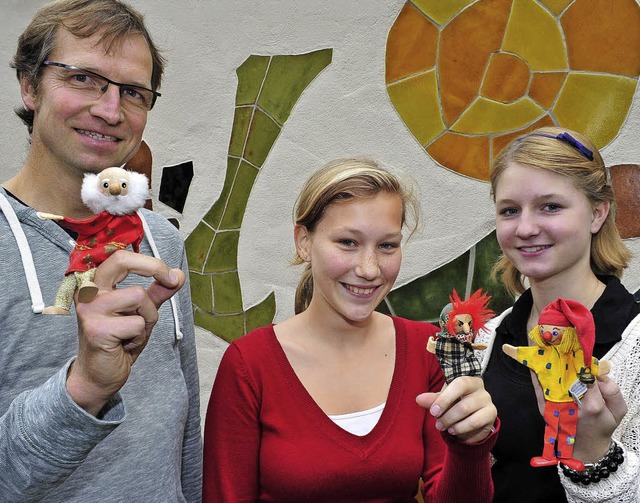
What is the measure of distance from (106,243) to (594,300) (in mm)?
1304

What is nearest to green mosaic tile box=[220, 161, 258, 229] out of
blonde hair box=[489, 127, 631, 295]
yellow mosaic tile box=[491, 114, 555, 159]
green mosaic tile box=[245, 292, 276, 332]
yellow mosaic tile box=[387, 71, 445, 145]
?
green mosaic tile box=[245, 292, 276, 332]

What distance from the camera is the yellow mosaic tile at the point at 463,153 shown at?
300 centimetres

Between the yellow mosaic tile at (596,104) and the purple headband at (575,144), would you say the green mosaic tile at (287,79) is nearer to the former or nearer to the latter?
the yellow mosaic tile at (596,104)

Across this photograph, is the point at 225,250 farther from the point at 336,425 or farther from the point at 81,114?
the point at 81,114

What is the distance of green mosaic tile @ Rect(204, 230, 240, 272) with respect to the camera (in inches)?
124

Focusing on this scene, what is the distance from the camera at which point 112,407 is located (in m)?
1.26

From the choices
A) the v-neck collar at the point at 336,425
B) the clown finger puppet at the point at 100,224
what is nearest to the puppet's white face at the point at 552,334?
the v-neck collar at the point at 336,425

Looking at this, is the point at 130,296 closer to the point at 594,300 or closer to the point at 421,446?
the point at 421,446

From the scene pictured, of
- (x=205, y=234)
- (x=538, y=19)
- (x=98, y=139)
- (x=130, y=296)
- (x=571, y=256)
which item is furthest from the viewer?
(x=205, y=234)

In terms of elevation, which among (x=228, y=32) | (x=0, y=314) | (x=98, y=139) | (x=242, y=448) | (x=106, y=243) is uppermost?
(x=228, y=32)

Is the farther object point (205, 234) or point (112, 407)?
point (205, 234)

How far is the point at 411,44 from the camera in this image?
2.99 meters

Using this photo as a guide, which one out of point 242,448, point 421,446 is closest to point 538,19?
point 421,446

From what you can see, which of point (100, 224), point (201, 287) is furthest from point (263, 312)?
point (100, 224)
